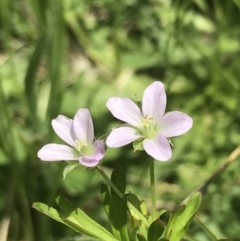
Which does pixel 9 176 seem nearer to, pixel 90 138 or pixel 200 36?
pixel 90 138

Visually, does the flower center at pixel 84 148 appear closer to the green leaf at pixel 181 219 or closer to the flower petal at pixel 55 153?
the flower petal at pixel 55 153

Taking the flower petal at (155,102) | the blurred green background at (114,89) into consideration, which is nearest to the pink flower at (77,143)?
the flower petal at (155,102)

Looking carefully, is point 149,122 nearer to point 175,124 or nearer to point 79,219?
point 175,124

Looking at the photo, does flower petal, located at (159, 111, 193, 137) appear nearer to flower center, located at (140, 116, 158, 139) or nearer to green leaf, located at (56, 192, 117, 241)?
flower center, located at (140, 116, 158, 139)

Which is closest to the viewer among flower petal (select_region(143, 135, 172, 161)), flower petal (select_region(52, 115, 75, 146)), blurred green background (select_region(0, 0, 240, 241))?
flower petal (select_region(143, 135, 172, 161))

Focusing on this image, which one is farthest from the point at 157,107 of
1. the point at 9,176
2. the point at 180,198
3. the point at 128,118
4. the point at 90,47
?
the point at 90,47

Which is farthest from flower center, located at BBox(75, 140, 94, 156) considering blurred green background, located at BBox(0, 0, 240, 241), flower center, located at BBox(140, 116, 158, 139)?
blurred green background, located at BBox(0, 0, 240, 241)
